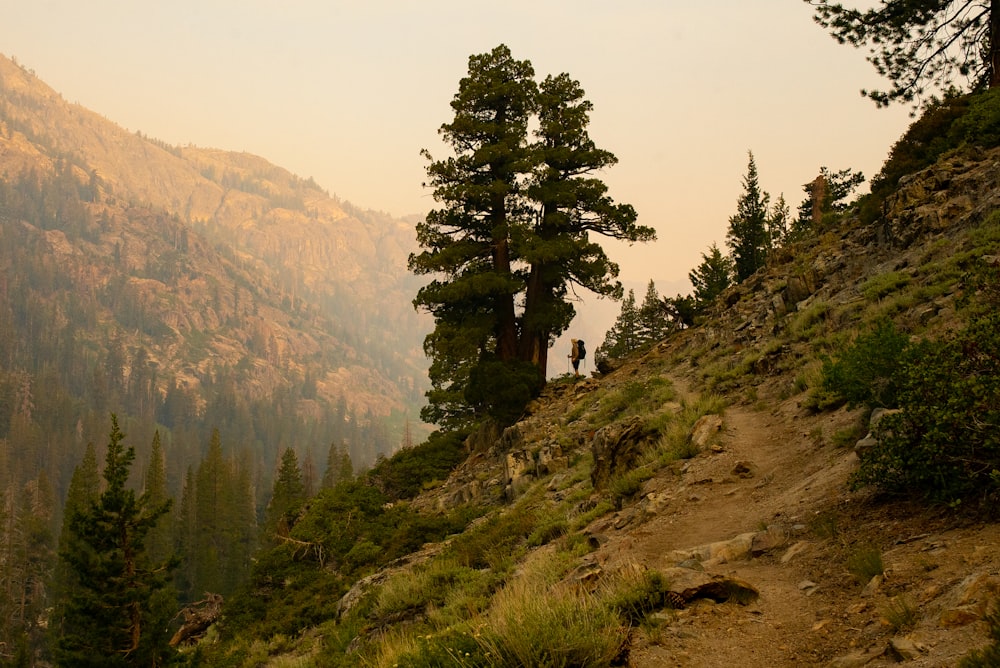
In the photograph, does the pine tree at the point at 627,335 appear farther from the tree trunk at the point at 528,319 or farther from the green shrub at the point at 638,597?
the green shrub at the point at 638,597

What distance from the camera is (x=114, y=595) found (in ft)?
62.6

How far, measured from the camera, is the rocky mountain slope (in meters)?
5.11

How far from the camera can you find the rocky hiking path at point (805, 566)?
463 centimetres

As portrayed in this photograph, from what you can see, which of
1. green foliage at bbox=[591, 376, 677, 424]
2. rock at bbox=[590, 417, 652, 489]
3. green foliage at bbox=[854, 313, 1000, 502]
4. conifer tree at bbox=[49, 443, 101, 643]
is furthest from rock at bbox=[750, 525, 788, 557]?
conifer tree at bbox=[49, 443, 101, 643]

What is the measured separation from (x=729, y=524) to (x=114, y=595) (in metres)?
18.1

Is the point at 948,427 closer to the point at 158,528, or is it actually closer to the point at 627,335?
the point at 627,335

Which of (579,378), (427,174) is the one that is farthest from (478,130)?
(579,378)

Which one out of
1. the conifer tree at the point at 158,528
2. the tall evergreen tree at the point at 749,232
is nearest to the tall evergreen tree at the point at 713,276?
the tall evergreen tree at the point at 749,232

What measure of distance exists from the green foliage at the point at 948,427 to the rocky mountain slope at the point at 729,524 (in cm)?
30

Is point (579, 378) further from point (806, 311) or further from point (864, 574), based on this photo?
point (864, 574)

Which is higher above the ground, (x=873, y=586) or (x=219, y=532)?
(x=873, y=586)

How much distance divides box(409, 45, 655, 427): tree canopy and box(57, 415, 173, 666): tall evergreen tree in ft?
37.6

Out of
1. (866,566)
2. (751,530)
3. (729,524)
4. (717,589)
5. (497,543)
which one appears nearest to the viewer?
(866,566)

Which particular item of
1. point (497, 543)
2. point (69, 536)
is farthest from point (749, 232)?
point (69, 536)
